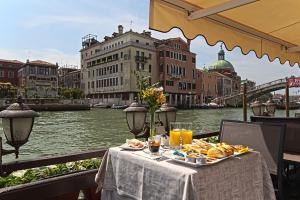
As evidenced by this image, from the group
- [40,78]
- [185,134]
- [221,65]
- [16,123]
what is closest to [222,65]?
[221,65]

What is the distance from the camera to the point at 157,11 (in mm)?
2312

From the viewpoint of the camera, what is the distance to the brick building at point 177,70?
145 feet

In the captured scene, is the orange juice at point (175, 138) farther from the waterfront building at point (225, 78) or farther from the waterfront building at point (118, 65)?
the waterfront building at point (225, 78)

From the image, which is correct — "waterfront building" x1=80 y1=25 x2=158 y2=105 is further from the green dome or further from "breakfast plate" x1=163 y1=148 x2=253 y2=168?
the green dome

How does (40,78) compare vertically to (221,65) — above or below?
below

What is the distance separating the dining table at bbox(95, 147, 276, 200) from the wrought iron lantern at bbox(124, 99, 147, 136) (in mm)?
876

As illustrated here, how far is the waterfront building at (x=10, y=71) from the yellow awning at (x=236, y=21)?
5834 centimetres

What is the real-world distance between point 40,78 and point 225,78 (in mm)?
43023

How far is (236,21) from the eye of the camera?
9.83ft

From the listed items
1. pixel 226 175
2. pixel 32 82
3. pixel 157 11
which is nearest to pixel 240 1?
pixel 157 11

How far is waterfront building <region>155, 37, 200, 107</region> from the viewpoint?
44312mm

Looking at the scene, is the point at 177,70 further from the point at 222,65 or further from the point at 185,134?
the point at 185,134

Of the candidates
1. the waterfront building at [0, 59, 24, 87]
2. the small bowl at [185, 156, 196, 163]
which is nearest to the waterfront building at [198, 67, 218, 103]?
the waterfront building at [0, 59, 24, 87]

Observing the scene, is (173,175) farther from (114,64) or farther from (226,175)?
(114,64)
